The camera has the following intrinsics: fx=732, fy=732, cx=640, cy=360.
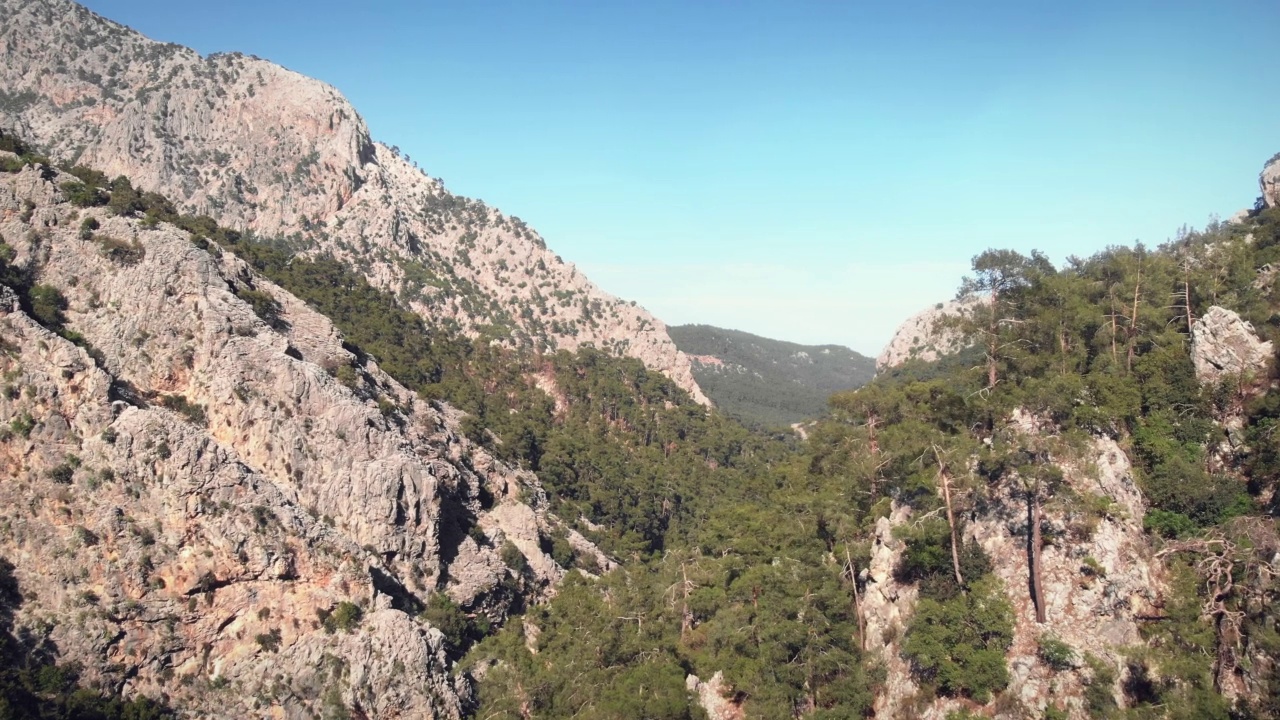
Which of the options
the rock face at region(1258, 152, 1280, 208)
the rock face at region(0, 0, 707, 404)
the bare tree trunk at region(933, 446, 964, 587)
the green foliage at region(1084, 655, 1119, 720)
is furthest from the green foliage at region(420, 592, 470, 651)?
the rock face at region(1258, 152, 1280, 208)

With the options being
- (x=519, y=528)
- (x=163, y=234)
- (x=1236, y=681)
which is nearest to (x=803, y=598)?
(x=1236, y=681)

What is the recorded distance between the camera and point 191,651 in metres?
43.8

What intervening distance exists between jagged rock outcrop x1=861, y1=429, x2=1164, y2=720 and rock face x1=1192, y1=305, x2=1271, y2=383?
272 inches

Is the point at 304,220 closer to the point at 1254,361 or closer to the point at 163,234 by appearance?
the point at 163,234

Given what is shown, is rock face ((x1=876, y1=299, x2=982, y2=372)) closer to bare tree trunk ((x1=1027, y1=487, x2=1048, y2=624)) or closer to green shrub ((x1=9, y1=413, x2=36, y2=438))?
bare tree trunk ((x1=1027, y1=487, x2=1048, y2=624))

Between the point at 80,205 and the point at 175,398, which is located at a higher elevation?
the point at 80,205

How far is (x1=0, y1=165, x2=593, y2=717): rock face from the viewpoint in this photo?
4325 centimetres

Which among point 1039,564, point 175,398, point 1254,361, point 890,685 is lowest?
point 890,685

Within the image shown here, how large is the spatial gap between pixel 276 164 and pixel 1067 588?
14319 centimetres

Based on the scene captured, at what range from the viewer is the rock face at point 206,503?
43250 millimetres

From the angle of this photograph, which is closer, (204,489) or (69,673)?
(69,673)

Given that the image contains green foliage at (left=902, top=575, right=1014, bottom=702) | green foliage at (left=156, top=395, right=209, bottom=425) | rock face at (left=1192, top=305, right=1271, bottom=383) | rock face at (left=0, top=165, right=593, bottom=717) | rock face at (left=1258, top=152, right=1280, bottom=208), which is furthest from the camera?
rock face at (left=1258, top=152, right=1280, bottom=208)

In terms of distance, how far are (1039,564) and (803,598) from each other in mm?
11036

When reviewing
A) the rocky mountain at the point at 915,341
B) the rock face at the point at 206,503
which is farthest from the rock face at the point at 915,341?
the rock face at the point at 206,503
